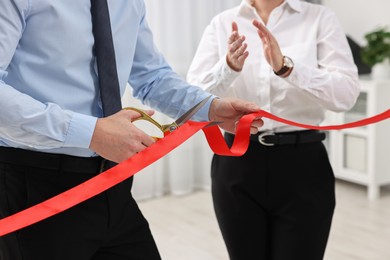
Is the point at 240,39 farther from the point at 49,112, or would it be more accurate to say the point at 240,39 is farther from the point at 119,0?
the point at 49,112

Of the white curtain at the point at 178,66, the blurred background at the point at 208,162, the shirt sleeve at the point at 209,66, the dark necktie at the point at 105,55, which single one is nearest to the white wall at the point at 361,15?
the blurred background at the point at 208,162

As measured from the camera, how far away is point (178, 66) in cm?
476

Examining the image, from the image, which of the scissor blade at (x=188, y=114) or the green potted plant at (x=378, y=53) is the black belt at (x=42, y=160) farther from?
the green potted plant at (x=378, y=53)

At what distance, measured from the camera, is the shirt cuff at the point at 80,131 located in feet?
4.48

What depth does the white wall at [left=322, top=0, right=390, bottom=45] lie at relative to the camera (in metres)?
4.94

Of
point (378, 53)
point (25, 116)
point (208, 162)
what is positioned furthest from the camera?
point (208, 162)

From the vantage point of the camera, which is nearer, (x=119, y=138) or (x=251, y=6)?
(x=119, y=138)

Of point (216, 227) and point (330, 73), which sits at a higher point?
point (330, 73)

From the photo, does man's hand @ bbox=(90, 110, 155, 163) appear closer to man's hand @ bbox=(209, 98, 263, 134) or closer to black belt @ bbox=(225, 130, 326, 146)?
man's hand @ bbox=(209, 98, 263, 134)

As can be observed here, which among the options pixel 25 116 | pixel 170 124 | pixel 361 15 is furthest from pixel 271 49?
pixel 361 15

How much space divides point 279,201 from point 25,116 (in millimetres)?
1163

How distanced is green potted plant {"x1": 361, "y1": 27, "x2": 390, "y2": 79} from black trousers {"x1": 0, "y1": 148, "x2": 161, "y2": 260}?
11.5 feet

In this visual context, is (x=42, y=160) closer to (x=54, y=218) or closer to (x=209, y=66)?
(x=54, y=218)

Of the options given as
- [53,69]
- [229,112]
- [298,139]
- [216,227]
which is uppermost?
[53,69]
